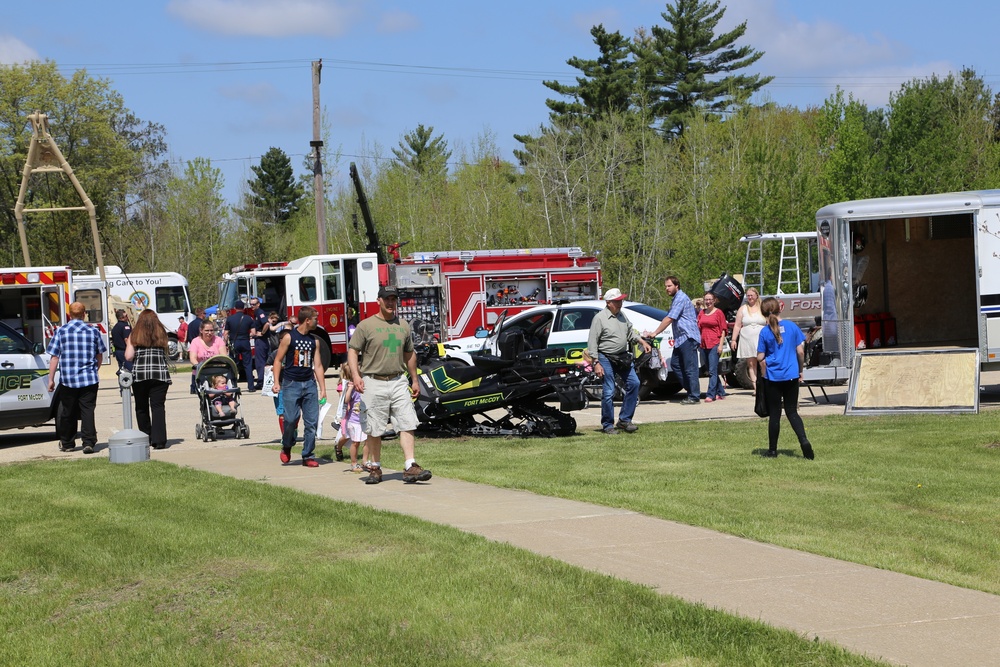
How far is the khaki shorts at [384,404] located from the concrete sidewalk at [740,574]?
64cm

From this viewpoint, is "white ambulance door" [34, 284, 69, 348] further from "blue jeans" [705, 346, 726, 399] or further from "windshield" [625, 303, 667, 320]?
"blue jeans" [705, 346, 726, 399]

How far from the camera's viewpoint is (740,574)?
698 centimetres

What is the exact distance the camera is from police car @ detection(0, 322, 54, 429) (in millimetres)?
15930

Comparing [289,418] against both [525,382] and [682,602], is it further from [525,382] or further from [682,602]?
[682,602]

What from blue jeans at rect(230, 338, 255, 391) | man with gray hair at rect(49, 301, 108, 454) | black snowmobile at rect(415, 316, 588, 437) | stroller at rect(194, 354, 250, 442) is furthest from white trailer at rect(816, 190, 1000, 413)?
blue jeans at rect(230, 338, 255, 391)

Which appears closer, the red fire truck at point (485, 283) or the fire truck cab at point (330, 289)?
the red fire truck at point (485, 283)

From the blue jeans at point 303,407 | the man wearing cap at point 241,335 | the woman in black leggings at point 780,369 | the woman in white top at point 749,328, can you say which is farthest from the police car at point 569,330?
the man wearing cap at point 241,335

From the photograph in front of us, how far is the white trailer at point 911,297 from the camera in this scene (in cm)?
1608

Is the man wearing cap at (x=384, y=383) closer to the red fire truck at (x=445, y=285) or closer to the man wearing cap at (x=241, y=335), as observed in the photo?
the man wearing cap at (x=241, y=335)

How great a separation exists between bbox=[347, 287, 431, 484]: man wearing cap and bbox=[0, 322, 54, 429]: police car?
6591mm

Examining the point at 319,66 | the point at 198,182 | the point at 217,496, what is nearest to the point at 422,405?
the point at 217,496

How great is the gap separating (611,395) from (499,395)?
1.39 metres

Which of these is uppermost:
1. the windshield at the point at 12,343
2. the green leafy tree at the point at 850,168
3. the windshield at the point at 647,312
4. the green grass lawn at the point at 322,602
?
the green leafy tree at the point at 850,168

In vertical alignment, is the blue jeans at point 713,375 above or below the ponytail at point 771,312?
below
